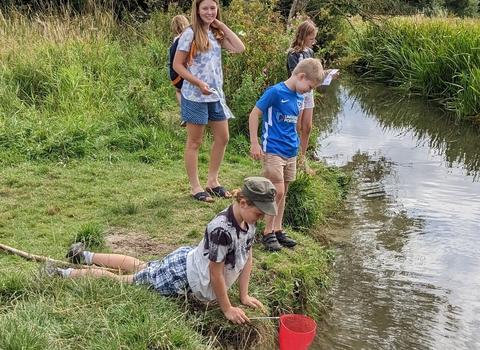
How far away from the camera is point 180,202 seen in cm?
538

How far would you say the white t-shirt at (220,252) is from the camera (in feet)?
10.7

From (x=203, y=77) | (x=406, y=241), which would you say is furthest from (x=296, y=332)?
(x=406, y=241)

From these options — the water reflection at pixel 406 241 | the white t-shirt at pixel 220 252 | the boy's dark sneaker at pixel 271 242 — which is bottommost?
the water reflection at pixel 406 241

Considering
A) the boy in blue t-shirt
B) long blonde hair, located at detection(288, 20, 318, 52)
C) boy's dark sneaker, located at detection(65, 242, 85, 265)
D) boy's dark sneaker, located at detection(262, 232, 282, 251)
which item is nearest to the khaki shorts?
the boy in blue t-shirt

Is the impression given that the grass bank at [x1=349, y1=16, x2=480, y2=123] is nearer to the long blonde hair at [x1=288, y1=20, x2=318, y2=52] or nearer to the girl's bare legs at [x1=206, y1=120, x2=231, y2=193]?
the long blonde hair at [x1=288, y1=20, x2=318, y2=52]

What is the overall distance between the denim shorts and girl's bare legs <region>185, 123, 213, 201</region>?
0.08 m

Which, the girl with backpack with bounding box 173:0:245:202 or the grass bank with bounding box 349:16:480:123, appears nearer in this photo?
the girl with backpack with bounding box 173:0:245:202

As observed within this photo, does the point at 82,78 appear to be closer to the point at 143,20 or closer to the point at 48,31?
the point at 48,31

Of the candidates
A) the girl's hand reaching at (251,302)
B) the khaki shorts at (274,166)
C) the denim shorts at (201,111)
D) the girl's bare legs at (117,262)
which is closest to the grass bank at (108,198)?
the girl's hand reaching at (251,302)

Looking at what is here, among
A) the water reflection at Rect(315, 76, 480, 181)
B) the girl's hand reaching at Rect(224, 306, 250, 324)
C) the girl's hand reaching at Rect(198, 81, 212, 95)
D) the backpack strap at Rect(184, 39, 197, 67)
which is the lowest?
the water reflection at Rect(315, 76, 480, 181)

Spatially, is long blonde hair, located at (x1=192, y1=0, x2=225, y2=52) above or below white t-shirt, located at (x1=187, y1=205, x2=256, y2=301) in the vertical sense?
above

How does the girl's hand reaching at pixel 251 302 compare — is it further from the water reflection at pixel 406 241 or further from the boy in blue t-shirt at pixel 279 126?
the boy in blue t-shirt at pixel 279 126

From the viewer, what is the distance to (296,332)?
3.34 m

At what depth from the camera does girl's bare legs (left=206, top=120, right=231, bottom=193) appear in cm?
533
